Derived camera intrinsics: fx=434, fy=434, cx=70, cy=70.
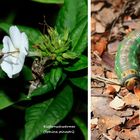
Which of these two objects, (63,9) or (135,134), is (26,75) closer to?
(63,9)

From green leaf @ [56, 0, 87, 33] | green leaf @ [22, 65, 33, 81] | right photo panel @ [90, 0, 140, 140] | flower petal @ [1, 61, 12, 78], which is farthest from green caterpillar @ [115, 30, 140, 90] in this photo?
flower petal @ [1, 61, 12, 78]

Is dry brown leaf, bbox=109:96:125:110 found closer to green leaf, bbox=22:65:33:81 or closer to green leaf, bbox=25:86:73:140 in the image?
green leaf, bbox=25:86:73:140

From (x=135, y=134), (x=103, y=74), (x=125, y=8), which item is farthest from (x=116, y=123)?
(x=125, y=8)

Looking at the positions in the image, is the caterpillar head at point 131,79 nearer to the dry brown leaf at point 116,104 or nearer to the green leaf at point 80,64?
the dry brown leaf at point 116,104

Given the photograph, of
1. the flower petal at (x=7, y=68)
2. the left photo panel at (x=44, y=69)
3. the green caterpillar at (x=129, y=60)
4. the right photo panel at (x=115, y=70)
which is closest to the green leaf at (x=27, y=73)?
the left photo panel at (x=44, y=69)

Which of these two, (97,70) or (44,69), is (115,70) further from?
(44,69)
